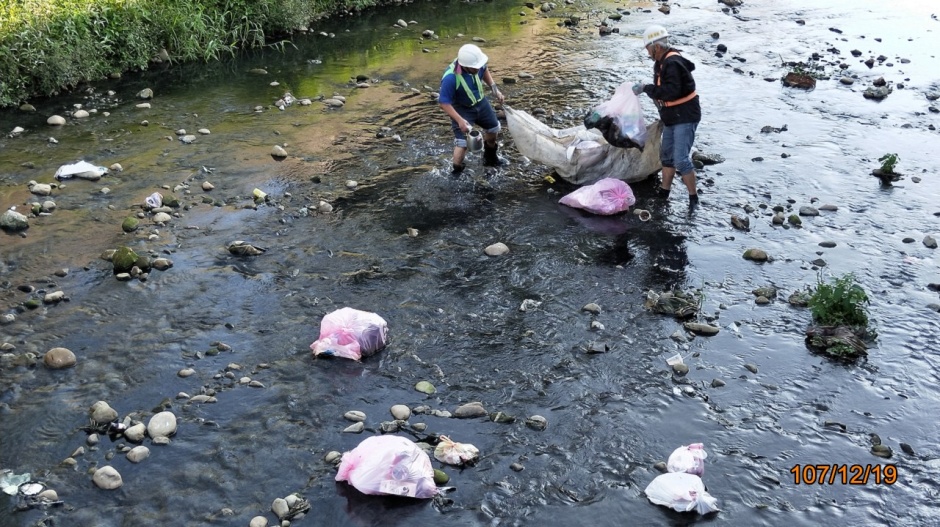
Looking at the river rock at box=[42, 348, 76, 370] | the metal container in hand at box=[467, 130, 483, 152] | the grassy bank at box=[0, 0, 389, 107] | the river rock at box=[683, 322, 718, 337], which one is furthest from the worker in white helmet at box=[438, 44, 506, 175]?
the grassy bank at box=[0, 0, 389, 107]

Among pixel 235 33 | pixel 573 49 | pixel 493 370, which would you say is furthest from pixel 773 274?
pixel 235 33

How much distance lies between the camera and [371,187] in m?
10.3

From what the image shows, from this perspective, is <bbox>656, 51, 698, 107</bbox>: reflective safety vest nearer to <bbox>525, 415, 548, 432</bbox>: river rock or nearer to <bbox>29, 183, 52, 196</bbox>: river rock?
<bbox>525, 415, 548, 432</bbox>: river rock

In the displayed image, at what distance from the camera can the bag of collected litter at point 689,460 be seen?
556 cm

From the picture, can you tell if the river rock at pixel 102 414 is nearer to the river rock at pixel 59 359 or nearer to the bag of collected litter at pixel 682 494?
the river rock at pixel 59 359

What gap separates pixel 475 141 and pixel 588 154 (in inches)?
56.0

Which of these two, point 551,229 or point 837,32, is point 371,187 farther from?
point 837,32

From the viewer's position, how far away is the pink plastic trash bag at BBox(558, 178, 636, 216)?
368 inches

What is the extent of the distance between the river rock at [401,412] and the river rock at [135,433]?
6.30 feet

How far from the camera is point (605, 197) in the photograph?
9.38 m

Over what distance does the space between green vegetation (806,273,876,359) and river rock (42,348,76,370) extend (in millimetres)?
6543

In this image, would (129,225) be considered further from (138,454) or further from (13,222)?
(138,454)

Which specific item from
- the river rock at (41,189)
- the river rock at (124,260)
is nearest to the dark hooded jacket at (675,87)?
the river rock at (124,260)
